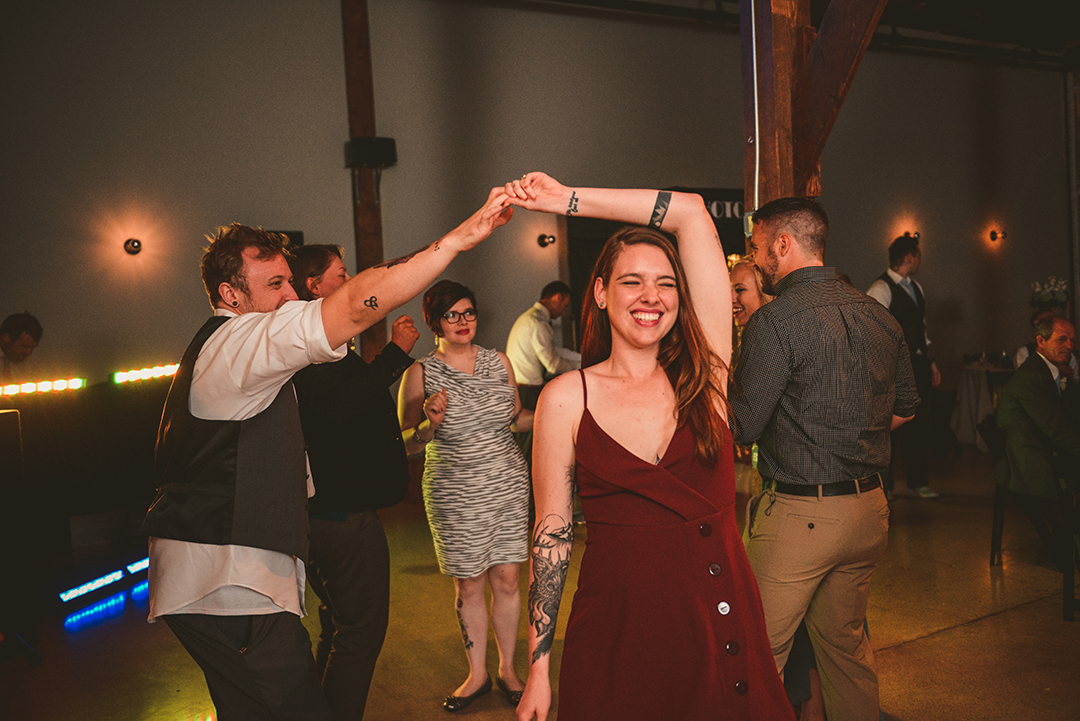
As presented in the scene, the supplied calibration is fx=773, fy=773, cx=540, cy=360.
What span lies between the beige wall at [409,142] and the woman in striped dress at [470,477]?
13.8ft

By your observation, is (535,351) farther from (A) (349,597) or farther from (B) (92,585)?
(A) (349,597)

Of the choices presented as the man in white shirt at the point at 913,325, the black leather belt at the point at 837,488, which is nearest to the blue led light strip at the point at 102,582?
the black leather belt at the point at 837,488

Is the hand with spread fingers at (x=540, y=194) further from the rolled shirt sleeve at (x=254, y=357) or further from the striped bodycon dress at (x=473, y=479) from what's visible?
the striped bodycon dress at (x=473, y=479)

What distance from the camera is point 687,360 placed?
1702 mm

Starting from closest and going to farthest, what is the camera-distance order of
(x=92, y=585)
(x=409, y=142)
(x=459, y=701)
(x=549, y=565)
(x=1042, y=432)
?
(x=549, y=565) → (x=459, y=701) → (x=1042, y=432) → (x=92, y=585) → (x=409, y=142)

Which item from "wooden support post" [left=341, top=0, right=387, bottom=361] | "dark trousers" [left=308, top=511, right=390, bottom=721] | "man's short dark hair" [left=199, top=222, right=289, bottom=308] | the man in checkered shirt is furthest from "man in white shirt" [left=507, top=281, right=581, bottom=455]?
"man's short dark hair" [left=199, top=222, right=289, bottom=308]

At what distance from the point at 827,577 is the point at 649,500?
1.08 meters

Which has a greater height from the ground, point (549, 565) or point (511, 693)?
point (549, 565)

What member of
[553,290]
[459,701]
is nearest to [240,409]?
[459,701]

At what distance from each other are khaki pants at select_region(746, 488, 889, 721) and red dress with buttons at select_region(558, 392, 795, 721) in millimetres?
722

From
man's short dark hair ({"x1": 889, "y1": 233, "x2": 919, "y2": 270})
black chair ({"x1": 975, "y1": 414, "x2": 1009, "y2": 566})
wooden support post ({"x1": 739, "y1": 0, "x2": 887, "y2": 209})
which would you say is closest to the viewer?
wooden support post ({"x1": 739, "y1": 0, "x2": 887, "y2": 209})

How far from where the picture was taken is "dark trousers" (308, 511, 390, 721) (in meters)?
2.37

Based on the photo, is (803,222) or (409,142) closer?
(803,222)

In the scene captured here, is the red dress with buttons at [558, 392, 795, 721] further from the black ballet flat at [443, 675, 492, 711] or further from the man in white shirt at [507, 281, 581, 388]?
the man in white shirt at [507, 281, 581, 388]
